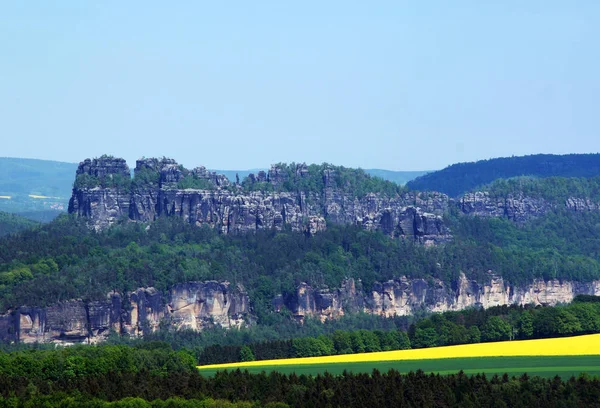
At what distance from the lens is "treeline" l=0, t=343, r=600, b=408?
485 feet

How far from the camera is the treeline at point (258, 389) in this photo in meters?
148

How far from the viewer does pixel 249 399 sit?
154750 mm

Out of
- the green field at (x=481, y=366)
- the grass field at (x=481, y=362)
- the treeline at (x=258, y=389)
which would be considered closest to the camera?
the treeline at (x=258, y=389)

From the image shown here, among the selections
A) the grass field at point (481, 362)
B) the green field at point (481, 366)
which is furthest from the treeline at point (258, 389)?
the grass field at point (481, 362)

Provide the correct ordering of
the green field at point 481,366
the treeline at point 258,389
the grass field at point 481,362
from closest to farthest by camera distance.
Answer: the treeline at point 258,389
the green field at point 481,366
the grass field at point 481,362

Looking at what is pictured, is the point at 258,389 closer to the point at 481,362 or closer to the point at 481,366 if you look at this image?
the point at 481,366

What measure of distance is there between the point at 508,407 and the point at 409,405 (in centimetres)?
857

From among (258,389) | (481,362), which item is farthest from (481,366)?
(258,389)

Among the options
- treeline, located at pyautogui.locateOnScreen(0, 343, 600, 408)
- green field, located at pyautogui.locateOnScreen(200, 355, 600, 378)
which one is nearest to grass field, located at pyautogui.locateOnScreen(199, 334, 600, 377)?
green field, located at pyautogui.locateOnScreen(200, 355, 600, 378)

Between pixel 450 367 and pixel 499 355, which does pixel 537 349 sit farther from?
pixel 450 367

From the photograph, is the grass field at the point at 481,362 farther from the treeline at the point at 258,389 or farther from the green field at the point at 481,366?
the treeline at the point at 258,389

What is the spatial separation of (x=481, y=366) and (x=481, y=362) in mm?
5028

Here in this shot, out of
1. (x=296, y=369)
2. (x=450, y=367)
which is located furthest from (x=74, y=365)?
(x=450, y=367)

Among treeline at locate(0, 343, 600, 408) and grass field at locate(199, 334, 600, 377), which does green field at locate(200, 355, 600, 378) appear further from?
treeline at locate(0, 343, 600, 408)
